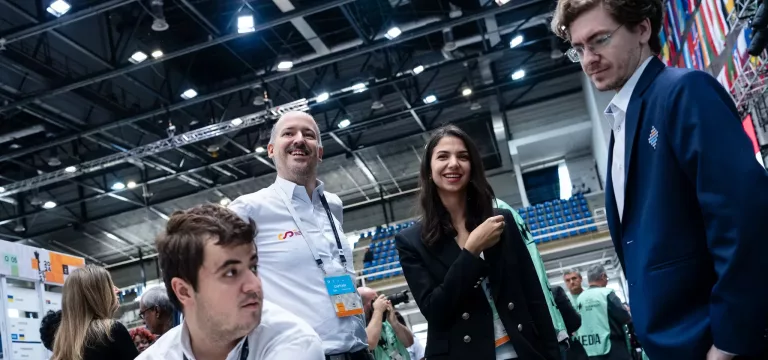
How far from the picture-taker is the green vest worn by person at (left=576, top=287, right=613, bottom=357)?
18.1ft

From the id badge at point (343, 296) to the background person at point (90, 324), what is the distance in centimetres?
112

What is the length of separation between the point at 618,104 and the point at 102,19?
13.2 m

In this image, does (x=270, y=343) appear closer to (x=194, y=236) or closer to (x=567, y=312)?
(x=194, y=236)

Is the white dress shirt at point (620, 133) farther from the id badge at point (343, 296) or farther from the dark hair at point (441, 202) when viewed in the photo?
the id badge at point (343, 296)

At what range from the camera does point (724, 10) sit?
26.3 feet

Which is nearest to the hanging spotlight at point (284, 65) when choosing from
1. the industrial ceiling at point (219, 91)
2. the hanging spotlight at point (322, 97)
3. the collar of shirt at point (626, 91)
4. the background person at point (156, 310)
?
the industrial ceiling at point (219, 91)

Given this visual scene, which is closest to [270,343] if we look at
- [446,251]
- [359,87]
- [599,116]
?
[446,251]

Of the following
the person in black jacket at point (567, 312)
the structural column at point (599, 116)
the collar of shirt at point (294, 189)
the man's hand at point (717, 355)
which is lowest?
the man's hand at point (717, 355)

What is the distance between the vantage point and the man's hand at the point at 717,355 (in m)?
1.25

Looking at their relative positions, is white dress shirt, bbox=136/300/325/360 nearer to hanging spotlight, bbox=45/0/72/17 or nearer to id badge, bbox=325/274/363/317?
id badge, bbox=325/274/363/317

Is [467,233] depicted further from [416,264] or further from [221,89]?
[221,89]

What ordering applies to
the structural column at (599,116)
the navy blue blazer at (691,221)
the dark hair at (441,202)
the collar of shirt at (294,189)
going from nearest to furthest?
the navy blue blazer at (691,221) < the dark hair at (441,202) < the collar of shirt at (294,189) < the structural column at (599,116)

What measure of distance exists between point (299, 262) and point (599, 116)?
14985 mm

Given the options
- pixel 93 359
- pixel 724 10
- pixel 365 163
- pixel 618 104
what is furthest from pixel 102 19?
pixel 618 104
